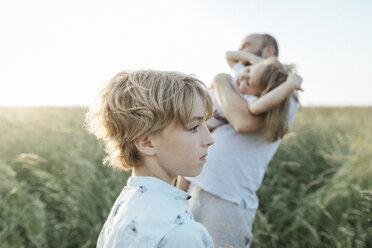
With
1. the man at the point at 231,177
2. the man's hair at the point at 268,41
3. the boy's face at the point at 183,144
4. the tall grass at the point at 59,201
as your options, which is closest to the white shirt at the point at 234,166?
the man at the point at 231,177

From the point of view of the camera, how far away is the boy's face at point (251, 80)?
6.18 ft

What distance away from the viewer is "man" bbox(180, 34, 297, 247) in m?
1.75

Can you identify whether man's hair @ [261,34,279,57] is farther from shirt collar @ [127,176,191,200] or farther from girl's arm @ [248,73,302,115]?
shirt collar @ [127,176,191,200]

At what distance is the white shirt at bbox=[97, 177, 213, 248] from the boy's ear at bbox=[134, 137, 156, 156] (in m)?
0.09

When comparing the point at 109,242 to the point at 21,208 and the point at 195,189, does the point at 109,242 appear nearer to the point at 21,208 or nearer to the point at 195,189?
the point at 195,189

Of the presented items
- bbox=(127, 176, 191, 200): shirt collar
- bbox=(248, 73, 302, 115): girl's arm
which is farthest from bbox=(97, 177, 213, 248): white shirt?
bbox=(248, 73, 302, 115): girl's arm

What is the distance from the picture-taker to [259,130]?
6.30 feet

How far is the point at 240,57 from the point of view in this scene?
7.31ft

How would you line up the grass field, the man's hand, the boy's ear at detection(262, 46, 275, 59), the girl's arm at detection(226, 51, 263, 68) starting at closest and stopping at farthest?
the man's hand < the girl's arm at detection(226, 51, 263, 68) < the boy's ear at detection(262, 46, 275, 59) < the grass field

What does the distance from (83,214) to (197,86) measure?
2374mm

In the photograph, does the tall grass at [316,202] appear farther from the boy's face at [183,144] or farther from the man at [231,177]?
the boy's face at [183,144]

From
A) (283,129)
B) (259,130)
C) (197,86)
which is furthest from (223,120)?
(197,86)

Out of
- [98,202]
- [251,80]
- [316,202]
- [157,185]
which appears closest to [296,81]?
Result: [251,80]

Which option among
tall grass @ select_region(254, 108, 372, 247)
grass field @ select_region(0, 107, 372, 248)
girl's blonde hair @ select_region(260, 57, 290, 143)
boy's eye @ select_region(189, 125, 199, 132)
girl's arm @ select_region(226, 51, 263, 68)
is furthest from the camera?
grass field @ select_region(0, 107, 372, 248)
